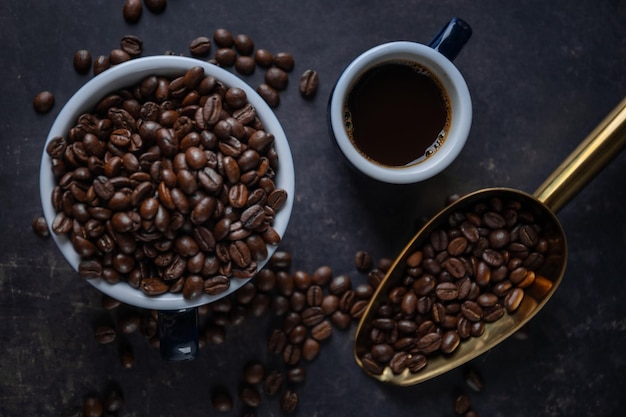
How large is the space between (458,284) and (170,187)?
2.14 ft

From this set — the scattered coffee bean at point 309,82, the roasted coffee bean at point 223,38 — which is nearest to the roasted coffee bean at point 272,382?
the scattered coffee bean at point 309,82

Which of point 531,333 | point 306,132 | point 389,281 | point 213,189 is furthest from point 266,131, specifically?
point 531,333

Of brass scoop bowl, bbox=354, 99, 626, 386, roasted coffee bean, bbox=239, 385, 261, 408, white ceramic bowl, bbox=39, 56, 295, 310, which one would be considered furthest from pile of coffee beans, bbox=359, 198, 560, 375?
white ceramic bowl, bbox=39, 56, 295, 310

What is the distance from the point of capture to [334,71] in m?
1.50

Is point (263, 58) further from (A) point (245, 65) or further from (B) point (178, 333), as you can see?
(B) point (178, 333)

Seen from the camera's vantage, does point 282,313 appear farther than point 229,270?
Yes

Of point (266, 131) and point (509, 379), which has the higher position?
point (266, 131)

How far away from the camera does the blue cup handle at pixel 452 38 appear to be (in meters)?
1.29

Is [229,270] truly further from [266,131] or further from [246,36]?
[246,36]

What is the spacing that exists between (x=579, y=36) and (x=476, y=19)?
0.78 ft

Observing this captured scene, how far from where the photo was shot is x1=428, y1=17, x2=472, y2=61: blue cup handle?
4.22 ft

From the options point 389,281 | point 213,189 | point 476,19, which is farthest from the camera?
point 476,19

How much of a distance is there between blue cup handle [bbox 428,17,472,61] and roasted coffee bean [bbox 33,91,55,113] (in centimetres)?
79

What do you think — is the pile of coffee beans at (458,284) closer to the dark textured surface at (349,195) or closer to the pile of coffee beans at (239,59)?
the dark textured surface at (349,195)
